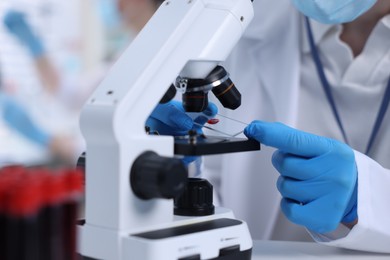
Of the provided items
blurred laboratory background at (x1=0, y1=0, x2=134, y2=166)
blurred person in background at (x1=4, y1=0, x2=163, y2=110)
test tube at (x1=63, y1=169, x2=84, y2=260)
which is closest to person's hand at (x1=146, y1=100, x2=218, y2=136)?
test tube at (x1=63, y1=169, x2=84, y2=260)

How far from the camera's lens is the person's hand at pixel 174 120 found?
91 cm

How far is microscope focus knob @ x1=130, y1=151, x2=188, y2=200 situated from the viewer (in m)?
0.62

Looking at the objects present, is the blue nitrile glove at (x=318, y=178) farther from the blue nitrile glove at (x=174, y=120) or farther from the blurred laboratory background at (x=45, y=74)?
the blurred laboratory background at (x=45, y=74)

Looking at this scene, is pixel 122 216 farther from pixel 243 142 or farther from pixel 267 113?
pixel 267 113

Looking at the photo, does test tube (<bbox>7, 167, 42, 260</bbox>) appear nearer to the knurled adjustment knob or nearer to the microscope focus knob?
the microscope focus knob

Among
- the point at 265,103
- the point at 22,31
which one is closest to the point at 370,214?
the point at 265,103

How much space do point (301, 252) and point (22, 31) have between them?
6.59 feet

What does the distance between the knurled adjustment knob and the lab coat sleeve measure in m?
0.26

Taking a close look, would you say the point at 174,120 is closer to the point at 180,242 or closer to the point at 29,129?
the point at 180,242

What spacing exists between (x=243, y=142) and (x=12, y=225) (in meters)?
0.40

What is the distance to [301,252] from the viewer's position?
0.90 metres

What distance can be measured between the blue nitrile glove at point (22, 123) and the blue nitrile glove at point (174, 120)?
1.87m

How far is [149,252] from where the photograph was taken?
632 millimetres

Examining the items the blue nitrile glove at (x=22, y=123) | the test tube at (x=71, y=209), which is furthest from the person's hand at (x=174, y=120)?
the blue nitrile glove at (x=22, y=123)
